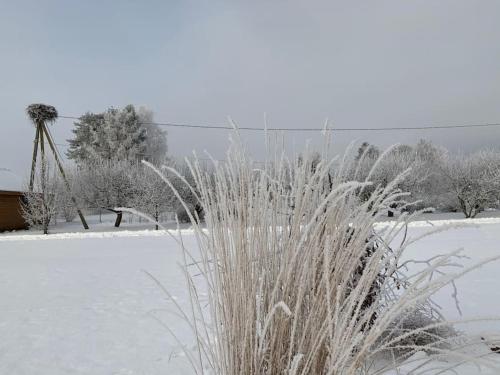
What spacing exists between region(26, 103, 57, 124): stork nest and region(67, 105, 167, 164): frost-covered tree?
17781 millimetres

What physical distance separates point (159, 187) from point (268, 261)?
81.8ft

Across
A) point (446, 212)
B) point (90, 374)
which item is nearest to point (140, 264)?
point (90, 374)

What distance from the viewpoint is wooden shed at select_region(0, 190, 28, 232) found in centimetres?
2214

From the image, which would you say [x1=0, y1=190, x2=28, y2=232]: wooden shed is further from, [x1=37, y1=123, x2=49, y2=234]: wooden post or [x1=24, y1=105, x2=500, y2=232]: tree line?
[x1=37, y1=123, x2=49, y2=234]: wooden post

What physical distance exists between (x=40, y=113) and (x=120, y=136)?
20902 mm

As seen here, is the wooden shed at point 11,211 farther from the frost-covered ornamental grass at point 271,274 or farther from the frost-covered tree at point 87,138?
the frost-covered ornamental grass at point 271,274

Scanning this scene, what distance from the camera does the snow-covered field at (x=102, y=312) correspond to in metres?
2.64

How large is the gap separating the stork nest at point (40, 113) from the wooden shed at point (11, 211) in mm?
5199

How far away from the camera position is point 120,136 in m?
39.8

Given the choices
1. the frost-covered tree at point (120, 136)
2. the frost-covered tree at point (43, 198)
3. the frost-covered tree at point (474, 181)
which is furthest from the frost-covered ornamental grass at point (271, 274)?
the frost-covered tree at point (120, 136)

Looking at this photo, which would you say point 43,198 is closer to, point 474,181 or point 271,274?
point 271,274

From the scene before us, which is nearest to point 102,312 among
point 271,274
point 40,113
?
point 271,274

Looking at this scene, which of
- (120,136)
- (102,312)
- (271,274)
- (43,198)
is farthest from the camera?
(120,136)

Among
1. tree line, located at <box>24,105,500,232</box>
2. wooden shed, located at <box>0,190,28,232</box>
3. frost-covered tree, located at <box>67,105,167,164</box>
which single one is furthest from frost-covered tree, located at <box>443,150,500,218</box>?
wooden shed, located at <box>0,190,28,232</box>
